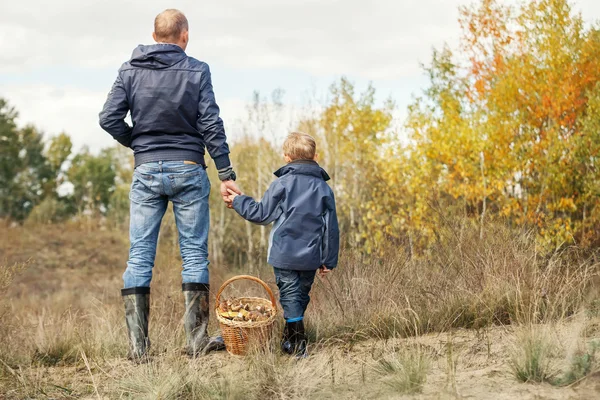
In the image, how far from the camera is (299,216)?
14.1ft

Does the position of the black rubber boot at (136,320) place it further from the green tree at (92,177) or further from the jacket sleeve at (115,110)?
the green tree at (92,177)

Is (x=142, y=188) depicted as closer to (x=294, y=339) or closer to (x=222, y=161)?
(x=222, y=161)

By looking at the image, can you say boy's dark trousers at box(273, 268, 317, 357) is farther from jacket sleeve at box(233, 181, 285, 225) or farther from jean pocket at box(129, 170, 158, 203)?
jean pocket at box(129, 170, 158, 203)

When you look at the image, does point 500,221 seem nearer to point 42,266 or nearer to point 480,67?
point 480,67

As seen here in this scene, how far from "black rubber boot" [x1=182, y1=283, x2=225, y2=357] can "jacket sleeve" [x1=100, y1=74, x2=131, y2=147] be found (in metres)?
1.18

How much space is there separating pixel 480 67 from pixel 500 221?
14699 mm

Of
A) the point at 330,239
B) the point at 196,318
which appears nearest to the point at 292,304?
the point at 330,239

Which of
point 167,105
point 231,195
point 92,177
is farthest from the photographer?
point 92,177

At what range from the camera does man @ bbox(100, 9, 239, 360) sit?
431 cm

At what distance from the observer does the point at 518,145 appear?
12.9 m

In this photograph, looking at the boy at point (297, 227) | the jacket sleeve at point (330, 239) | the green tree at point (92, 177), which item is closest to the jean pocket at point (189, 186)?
the boy at point (297, 227)

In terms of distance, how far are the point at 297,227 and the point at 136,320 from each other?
1219mm

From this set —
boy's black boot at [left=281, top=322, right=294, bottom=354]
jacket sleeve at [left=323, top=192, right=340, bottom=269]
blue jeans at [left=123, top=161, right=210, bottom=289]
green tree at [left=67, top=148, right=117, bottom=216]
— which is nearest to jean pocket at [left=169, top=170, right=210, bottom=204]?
blue jeans at [left=123, top=161, right=210, bottom=289]

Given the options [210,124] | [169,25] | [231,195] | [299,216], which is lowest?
[299,216]
